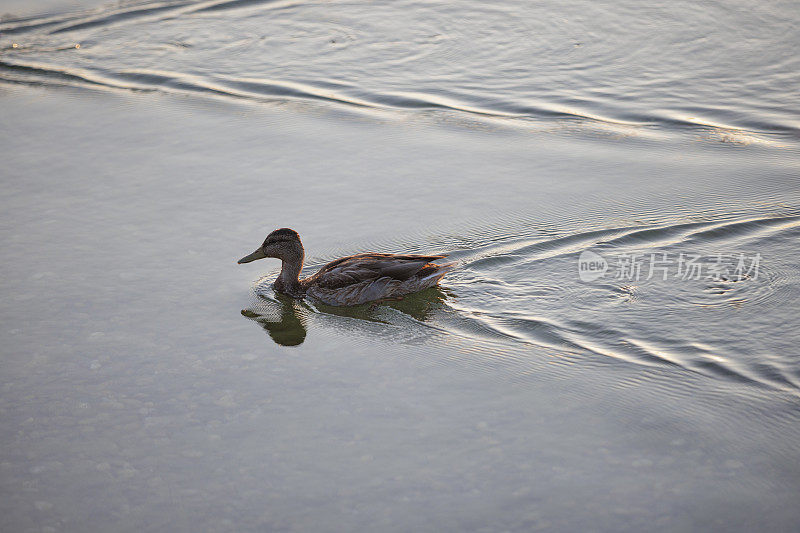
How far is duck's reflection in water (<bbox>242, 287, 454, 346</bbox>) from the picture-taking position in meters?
8.08

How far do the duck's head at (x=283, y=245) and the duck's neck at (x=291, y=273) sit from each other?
0.09 ft

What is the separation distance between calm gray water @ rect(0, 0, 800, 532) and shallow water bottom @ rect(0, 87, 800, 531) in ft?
0.09

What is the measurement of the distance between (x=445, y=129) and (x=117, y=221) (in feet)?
14.4

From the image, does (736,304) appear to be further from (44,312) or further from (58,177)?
(58,177)

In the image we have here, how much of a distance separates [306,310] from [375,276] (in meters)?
0.72

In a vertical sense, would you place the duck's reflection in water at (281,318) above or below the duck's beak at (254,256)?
below

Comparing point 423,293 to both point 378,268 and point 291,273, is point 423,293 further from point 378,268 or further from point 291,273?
point 291,273

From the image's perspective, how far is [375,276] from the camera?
8.20m

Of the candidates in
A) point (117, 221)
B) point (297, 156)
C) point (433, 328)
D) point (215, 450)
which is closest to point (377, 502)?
point (215, 450)

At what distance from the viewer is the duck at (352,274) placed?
816 cm

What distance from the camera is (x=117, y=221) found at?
9.80 metres

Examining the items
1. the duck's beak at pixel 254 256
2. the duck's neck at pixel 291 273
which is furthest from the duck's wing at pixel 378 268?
the duck's beak at pixel 254 256

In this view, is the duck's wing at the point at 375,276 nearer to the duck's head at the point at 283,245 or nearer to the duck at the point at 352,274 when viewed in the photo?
the duck at the point at 352,274

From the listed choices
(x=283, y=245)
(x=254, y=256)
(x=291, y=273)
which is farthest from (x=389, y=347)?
(x=254, y=256)
